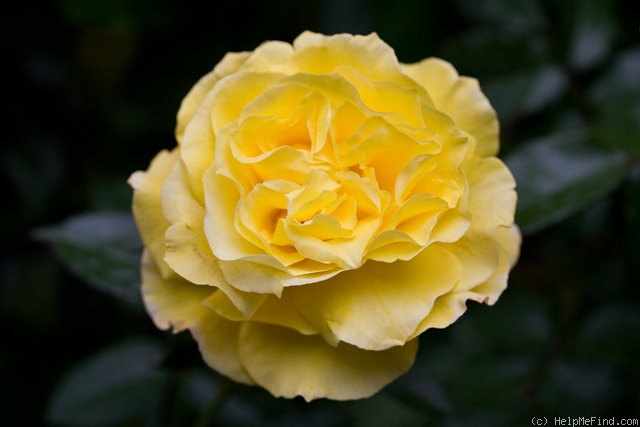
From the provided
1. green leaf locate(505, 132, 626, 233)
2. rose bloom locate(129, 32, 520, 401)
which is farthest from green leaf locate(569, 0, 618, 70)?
rose bloom locate(129, 32, 520, 401)

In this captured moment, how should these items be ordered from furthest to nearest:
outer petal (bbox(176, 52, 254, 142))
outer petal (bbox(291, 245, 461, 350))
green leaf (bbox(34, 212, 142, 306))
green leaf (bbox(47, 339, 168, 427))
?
green leaf (bbox(47, 339, 168, 427))
green leaf (bbox(34, 212, 142, 306))
outer petal (bbox(176, 52, 254, 142))
outer petal (bbox(291, 245, 461, 350))

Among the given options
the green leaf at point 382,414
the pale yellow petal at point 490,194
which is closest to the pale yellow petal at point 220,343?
the pale yellow petal at point 490,194

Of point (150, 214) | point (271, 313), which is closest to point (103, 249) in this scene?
point (150, 214)

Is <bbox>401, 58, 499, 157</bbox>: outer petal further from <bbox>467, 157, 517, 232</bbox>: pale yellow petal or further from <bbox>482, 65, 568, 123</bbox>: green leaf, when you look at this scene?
<bbox>482, 65, 568, 123</bbox>: green leaf

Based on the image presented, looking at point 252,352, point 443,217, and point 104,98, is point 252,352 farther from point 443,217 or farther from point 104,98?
point 104,98

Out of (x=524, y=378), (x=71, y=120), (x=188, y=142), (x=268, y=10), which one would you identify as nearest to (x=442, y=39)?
(x=268, y=10)

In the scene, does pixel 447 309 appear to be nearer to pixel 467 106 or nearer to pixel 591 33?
pixel 467 106

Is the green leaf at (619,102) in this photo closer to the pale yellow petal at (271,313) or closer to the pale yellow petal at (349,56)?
the pale yellow petal at (349,56)

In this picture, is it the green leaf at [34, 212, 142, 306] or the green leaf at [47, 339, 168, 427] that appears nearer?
the green leaf at [34, 212, 142, 306]
